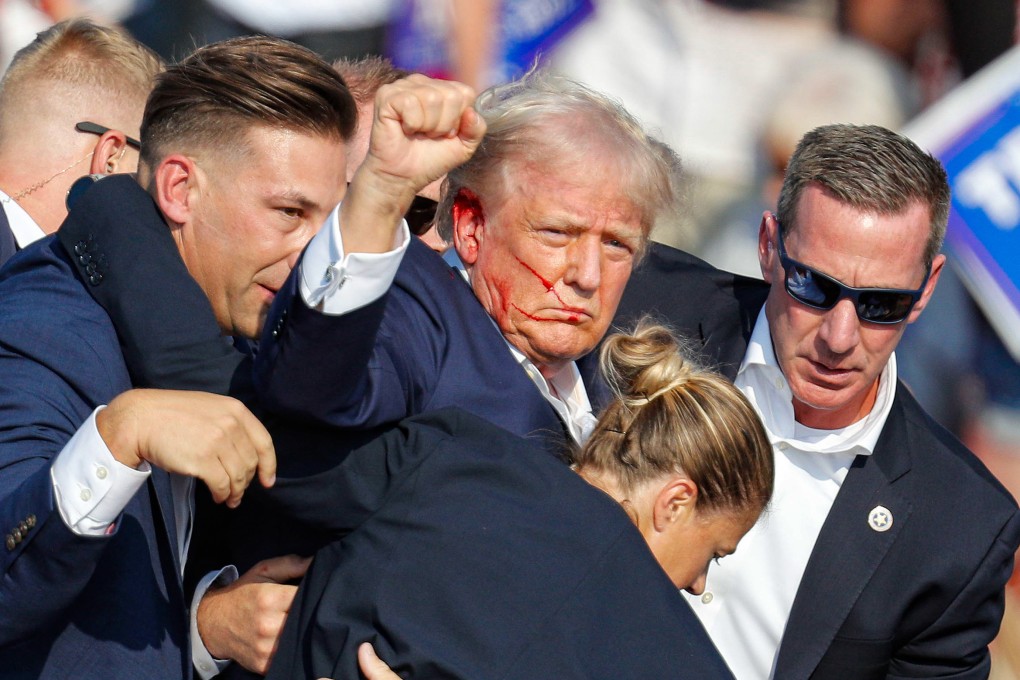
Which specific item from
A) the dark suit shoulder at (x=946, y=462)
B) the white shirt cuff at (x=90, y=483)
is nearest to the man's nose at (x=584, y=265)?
the white shirt cuff at (x=90, y=483)

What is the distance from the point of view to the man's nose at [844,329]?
3.06 m

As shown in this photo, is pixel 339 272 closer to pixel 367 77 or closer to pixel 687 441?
pixel 687 441

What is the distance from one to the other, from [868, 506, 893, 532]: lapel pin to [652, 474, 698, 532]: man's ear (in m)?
1.18

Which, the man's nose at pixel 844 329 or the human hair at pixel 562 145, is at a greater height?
the human hair at pixel 562 145

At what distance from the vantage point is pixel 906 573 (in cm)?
313

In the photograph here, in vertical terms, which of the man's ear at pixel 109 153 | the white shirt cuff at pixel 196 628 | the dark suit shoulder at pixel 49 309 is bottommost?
the white shirt cuff at pixel 196 628

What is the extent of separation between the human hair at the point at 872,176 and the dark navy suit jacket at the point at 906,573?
1.85 ft

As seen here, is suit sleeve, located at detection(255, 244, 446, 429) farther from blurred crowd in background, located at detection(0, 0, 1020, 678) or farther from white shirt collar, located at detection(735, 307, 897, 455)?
blurred crowd in background, located at detection(0, 0, 1020, 678)

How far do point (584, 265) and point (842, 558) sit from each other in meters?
1.25

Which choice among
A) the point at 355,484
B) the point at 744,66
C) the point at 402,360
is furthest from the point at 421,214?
the point at 744,66

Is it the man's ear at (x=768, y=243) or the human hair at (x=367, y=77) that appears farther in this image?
the human hair at (x=367, y=77)

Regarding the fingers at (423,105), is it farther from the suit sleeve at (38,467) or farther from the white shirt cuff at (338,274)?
the suit sleeve at (38,467)

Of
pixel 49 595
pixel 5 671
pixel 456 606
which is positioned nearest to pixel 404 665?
pixel 456 606

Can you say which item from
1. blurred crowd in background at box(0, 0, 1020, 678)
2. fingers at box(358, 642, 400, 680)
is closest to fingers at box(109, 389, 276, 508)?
fingers at box(358, 642, 400, 680)
